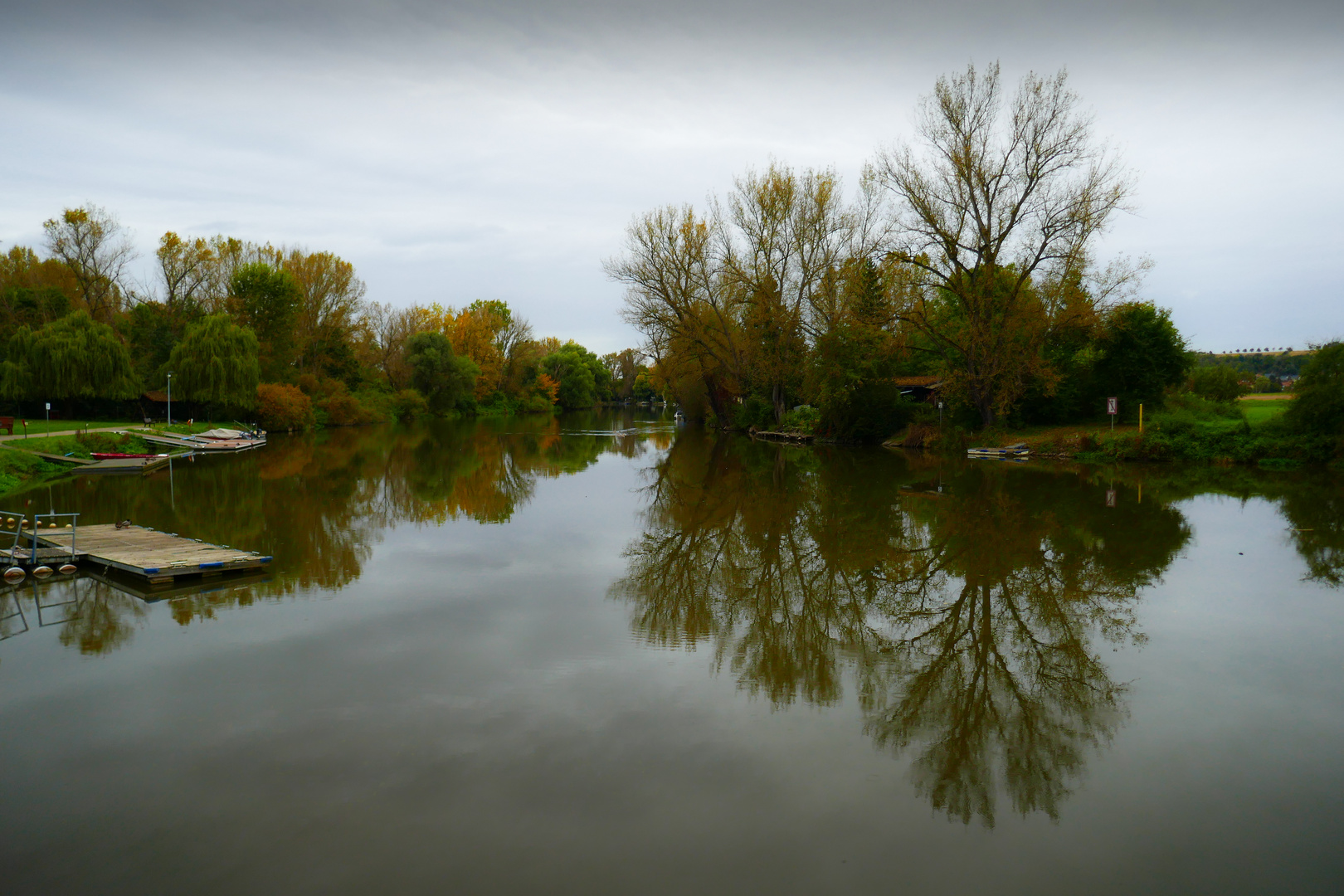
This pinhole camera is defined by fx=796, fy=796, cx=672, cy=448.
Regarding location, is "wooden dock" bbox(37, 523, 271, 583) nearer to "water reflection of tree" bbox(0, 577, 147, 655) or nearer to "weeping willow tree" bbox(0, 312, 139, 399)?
"water reflection of tree" bbox(0, 577, 147, 655)

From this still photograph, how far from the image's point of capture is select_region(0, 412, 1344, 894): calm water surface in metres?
4.07

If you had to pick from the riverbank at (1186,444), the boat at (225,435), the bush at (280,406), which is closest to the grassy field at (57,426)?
the boat at (225,435)

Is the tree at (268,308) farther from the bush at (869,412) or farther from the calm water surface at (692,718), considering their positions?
the calm water surface at (692,718)

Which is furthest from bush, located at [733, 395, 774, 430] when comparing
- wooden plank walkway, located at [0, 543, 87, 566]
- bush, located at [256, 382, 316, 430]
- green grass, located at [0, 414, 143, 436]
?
wooden plank walkway, located at [0, 543, 87, 566]

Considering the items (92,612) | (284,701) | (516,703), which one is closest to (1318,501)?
(516,703)

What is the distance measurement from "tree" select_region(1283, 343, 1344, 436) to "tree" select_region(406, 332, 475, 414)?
5431 centimetres

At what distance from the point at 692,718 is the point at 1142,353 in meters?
28.8

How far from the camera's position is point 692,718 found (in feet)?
18.5

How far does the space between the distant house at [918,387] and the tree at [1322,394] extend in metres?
14.8

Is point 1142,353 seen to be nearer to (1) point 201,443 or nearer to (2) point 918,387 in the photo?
(2) point 918,387

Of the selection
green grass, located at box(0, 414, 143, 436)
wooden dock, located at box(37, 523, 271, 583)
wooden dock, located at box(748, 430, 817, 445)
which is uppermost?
green grass, located at box(0, 414, 143, 436)

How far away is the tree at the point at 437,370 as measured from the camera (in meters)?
62.5

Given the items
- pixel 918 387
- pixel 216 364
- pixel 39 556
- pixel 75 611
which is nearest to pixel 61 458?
pixel 39 556

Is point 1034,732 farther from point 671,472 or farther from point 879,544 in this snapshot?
point 671,472
